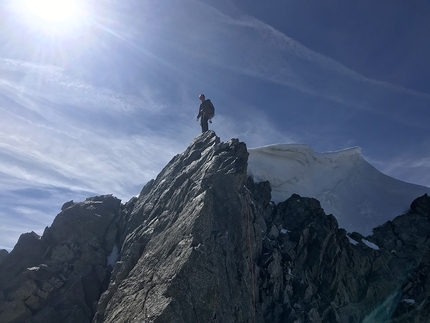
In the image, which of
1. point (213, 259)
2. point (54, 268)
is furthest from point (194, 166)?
point (54, 268)

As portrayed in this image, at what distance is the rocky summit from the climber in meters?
2.93

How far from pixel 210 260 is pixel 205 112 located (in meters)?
13.7

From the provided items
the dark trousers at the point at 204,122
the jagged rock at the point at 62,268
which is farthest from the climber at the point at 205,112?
the jagged rock at the point at 62,268

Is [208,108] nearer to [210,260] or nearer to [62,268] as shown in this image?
[62,268]

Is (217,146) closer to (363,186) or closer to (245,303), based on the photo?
(245,303)

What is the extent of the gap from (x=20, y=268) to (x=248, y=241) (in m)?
14.0

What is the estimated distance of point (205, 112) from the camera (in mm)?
26828

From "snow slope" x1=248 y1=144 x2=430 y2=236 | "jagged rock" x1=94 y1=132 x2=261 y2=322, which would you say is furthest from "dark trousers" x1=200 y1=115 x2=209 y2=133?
"snow slope" x1=248 y1=144 x2=430 y2=236

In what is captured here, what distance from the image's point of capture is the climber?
26812mm

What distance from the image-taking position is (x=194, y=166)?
71.6 feet

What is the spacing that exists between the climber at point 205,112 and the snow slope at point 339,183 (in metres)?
4.91

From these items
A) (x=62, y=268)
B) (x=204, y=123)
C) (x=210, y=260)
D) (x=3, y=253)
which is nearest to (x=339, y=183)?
(x=204, y=123)

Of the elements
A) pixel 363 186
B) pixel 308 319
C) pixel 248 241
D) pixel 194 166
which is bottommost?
pixel 308 319

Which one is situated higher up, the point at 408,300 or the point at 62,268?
the point at 62,268
